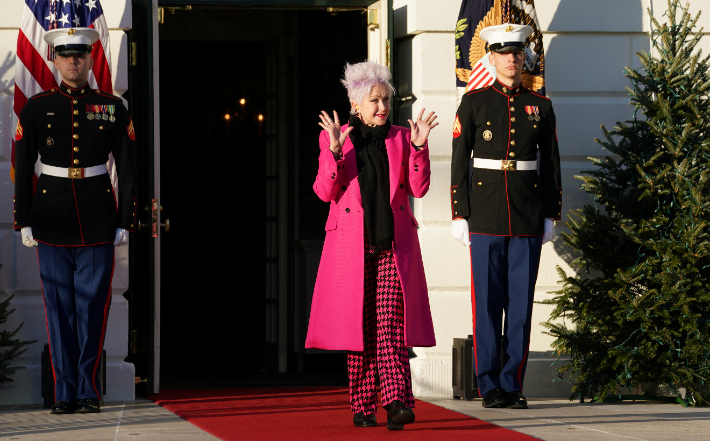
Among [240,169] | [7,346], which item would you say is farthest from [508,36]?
[240,169]

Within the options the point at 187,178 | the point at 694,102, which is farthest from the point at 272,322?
the point at 694,102

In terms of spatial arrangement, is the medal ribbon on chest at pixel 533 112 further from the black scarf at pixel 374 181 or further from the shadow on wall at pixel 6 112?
the shadow on wall at pixel 6 112

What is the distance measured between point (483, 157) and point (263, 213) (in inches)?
201

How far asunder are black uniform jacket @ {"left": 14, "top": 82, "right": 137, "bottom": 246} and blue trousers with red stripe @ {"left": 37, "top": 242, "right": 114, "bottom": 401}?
102mm

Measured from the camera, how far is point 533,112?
554cm

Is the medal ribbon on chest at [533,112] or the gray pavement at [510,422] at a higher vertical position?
the medal ribbon on chest at [533,112]

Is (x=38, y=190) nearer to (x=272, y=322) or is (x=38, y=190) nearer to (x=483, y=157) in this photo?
(x=483, y=157)

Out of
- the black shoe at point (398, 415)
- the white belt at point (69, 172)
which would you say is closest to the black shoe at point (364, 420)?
the black shoe at point (398, 415)

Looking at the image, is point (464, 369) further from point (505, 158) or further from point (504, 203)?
point (505, 158)

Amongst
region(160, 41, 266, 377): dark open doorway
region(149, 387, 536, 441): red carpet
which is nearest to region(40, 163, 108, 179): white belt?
region(149, 387, 536, 441): red carpet

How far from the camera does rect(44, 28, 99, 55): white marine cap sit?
5.32 metres

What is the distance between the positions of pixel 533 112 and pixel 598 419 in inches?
64.9

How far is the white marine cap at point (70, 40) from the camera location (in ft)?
17.5

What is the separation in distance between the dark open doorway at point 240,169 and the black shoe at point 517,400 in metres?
2.81
